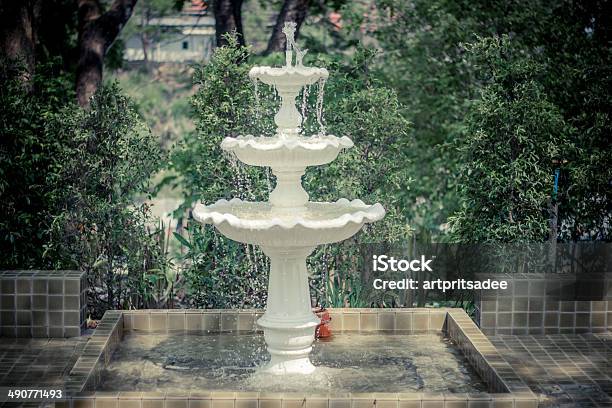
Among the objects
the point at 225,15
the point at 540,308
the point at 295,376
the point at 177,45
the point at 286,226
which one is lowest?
the point at 295,376

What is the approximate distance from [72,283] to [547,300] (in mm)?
4464

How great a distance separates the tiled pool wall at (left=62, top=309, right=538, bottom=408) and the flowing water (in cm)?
11

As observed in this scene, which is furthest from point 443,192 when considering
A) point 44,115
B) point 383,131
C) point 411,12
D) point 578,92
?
point 44,115

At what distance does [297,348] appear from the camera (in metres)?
8.39

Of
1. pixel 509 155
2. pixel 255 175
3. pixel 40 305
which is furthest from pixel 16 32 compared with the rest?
pixel 509 155

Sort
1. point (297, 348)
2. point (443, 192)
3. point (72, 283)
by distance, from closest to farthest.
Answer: point (297, 348)
point (72, 283)
point (443, 192)

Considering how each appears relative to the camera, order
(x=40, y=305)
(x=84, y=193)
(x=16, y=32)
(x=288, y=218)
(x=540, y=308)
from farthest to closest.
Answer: (x=16, y=32)
(x=84, y=193)
(x=540, y=308)
(x=40, y=305)
(x=288, y=218)

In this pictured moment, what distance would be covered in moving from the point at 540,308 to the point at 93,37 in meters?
7.13

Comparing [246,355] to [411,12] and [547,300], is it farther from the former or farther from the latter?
[411,12]

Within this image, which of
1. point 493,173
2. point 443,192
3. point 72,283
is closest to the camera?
point 72,283

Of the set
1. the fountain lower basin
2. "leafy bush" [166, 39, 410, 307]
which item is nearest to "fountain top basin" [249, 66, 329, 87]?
the fountain lower basin

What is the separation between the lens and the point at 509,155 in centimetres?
1109

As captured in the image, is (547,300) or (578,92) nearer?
(547,300)

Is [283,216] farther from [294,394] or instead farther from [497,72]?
[497,72]
